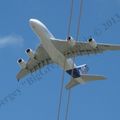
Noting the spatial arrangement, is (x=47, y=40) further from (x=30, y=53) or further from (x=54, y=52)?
(x=30, y=53)

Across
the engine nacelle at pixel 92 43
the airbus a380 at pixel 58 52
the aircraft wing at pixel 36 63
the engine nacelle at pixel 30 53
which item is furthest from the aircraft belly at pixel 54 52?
the engine nacelle at pixel 92 43

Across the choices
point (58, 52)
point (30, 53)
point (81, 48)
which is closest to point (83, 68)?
point (30, 53)

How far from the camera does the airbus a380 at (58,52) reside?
55.9m

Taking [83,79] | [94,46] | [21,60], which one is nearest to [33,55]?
[21,60]

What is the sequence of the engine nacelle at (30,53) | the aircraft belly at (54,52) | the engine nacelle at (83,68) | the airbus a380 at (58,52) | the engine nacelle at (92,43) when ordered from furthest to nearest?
1. the engine nacelle at (83,68)
2. the engine nacelle at (30,53)
3. the aircraft belly at (54,52)
4. the airbus a380 at (58,52)
5. the engine nacelle at (92,43)

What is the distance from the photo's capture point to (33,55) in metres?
64.6

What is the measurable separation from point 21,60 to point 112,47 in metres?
16.1

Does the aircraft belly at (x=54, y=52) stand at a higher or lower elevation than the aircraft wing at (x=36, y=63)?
lower

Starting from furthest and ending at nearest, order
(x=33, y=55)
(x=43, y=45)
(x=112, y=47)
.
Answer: (x=33, y=55)
(x=43, y=45)
(x=112, y=47)

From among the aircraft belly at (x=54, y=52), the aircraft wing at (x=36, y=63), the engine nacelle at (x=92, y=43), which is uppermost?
the aircraft wing at (x=36, y=63)

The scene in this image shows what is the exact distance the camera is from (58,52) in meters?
59.9

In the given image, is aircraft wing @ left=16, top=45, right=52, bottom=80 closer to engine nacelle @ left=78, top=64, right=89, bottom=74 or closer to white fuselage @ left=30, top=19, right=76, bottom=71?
white fuselage @ left=30, top=19, right=76, bottom=71

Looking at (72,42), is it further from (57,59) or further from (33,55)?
(33,55)

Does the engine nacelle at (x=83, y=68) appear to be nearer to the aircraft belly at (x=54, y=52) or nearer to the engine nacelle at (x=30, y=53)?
the aircraft belly at (x=54, y=52)
